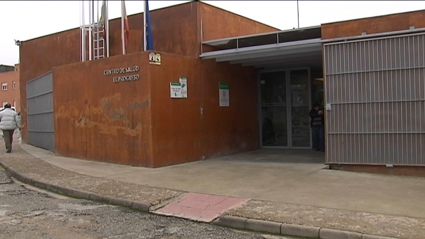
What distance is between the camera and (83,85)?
41.4 ft

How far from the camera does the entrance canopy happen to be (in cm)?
1120

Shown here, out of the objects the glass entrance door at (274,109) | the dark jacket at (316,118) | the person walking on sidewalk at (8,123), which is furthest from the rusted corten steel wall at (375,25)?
the person walking on sidewalk at (8,123)

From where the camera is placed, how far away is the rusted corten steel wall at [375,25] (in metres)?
9.02

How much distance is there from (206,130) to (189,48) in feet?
8.75

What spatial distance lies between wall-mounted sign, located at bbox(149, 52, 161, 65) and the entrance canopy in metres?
1.95

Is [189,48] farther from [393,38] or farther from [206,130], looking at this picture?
[393,38]

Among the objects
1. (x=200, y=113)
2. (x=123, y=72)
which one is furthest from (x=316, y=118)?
(x=123, y=72)

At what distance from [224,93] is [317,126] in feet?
11.5

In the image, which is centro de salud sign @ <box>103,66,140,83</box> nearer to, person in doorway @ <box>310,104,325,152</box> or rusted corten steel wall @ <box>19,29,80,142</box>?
rusted corten steel wall @ <box>19,29,80,142</box>

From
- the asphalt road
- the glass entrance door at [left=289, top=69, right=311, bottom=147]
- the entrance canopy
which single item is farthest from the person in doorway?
the asphalt road

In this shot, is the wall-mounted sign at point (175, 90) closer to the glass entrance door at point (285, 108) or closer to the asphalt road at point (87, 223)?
the asphalt road at point (87, 223)

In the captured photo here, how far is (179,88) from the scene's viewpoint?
457 inches

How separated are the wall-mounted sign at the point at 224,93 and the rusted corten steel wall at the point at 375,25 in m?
4.25

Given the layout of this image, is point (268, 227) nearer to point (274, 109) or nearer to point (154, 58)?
point (154, 58)
